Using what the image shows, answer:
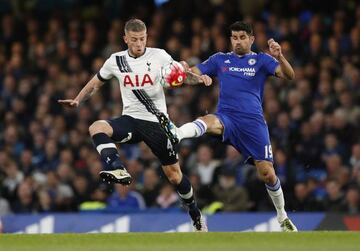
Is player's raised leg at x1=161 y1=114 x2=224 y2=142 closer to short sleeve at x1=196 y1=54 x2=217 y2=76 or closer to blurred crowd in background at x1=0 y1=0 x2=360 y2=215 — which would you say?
short sleeve at x1=196 y1=54 x2=217 y2=76

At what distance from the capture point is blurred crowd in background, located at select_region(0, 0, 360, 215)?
1808 centimetres

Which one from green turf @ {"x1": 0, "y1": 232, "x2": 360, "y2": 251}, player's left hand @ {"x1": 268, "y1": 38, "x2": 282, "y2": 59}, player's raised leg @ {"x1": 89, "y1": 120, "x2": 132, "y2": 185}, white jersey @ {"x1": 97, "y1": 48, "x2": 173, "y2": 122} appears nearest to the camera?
green turf @ {"x1": 0, "y1": 232, "x2": 360, "y2": 251}

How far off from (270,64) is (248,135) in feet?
2.86

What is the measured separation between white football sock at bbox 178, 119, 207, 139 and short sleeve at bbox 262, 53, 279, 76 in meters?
1.01

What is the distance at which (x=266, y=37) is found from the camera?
20031mm

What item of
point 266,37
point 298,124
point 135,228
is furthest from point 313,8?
point 135,228

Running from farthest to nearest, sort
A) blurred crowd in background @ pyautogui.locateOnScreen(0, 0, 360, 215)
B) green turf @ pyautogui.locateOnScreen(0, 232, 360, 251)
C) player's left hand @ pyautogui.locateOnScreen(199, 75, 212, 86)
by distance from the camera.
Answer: blurred crowd in background @ pyautogui.locateOnScreen(0, 0, 360, 215) < player's left hand @ pyautogui.locateOnScreen(199, 75, 212, 86) < green turf @ pyautogui.locateOnScreen(0, 232, 360, 251)

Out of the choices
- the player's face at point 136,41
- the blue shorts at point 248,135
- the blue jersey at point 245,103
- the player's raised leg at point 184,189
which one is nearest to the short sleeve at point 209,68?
the blue jersey at point 245,103

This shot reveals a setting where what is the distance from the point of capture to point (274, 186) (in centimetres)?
1439

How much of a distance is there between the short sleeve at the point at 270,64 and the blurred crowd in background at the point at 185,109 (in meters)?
2.70

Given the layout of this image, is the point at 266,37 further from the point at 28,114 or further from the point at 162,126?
the point at 162,126

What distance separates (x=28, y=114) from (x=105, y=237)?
30.9 ft

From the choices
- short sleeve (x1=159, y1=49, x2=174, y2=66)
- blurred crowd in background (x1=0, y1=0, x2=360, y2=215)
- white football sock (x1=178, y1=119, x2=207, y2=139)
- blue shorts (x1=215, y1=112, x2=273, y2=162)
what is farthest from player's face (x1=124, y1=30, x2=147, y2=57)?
blurred crowd in background (x1=0, y1=0, x2=360, y2=215)

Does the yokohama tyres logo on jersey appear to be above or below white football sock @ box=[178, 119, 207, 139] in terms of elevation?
above
